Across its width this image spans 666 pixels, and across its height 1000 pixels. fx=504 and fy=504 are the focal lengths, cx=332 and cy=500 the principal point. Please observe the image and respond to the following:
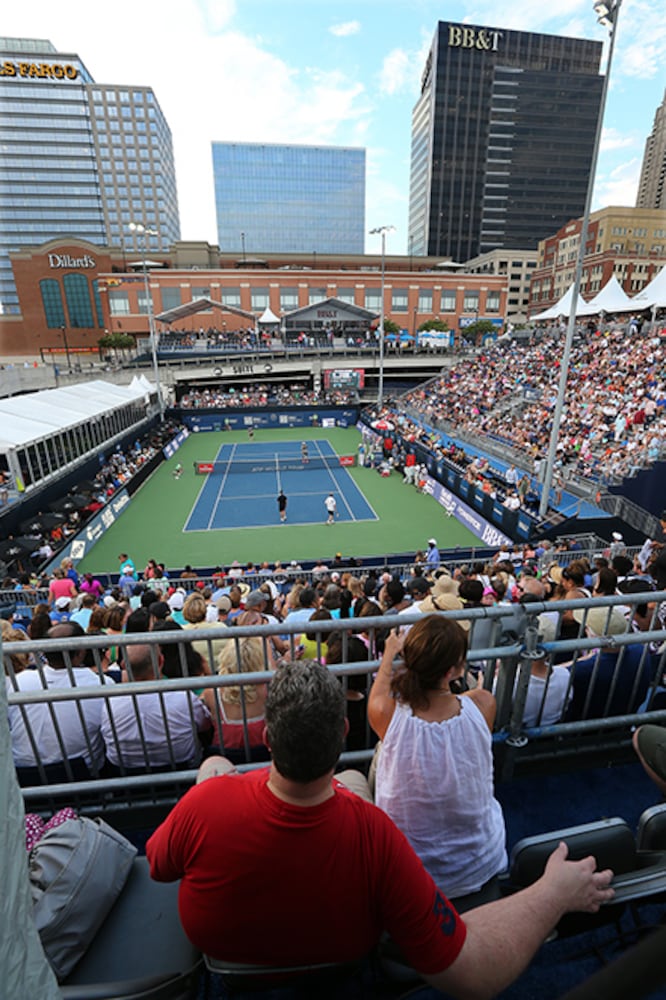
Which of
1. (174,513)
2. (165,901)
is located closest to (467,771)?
(165,901)

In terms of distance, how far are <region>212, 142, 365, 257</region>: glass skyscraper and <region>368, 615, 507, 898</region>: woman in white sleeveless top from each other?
141 meters

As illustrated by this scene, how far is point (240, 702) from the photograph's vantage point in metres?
3.53

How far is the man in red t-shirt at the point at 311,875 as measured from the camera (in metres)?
1.57

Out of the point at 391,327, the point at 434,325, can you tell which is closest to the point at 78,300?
the point at 391,327

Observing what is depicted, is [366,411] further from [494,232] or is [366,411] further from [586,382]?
[494,232]

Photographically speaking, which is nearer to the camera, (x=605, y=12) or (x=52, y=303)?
(x=605, y=12)

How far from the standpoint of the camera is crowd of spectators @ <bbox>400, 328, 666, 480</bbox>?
20609 millimetres

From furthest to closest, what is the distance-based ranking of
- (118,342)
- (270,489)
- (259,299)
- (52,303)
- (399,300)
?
(52,303) < (399,300) < (259,299) < (118,342) < (270,489)

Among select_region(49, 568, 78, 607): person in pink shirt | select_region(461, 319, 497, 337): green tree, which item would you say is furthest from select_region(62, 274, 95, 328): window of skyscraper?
select_region(49, 568, 78, 607): person in pink shirt

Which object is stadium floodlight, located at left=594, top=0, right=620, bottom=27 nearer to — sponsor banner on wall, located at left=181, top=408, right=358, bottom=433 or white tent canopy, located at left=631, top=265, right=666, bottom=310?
white tent canopy, located at left=631, top=265, right=666, bottom=310

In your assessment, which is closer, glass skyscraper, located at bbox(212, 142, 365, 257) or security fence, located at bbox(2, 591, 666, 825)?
security fence, located at bbox(2, 591, 666, 825)

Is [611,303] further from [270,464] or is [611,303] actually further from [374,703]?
[374,703]

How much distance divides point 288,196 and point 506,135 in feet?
178

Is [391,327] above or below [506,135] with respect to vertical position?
below
